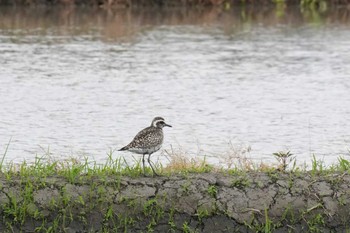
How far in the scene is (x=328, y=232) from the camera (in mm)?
9492

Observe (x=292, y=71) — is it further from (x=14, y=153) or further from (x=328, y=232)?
(x=328, y=232)

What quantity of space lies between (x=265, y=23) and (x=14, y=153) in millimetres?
19691

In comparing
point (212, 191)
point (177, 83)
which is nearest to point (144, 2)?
point (177, 83)

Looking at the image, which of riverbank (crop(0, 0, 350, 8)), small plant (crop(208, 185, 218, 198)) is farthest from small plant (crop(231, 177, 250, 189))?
riverbank (crop(0, 0, 350, 8))

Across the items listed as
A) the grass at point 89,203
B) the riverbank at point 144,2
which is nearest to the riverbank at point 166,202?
the grass at point 89,203

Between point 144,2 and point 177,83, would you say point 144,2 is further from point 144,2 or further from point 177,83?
point 177,83

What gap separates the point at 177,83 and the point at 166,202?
12.4 m

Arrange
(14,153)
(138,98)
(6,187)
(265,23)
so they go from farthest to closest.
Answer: (265,23) < (138,98) < (14,153) < (6,187)

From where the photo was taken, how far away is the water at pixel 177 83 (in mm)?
15812

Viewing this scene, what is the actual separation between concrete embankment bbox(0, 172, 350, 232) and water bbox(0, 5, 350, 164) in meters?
2.51

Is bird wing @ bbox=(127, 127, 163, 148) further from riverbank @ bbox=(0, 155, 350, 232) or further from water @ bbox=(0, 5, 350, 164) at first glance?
water @ bbox=(0, 5, 350, 164)

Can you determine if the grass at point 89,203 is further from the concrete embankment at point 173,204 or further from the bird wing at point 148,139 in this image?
the bird wing at point 148,139

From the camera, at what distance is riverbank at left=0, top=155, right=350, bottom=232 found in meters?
9.32

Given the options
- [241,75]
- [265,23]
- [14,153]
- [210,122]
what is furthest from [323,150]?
[265,23]
